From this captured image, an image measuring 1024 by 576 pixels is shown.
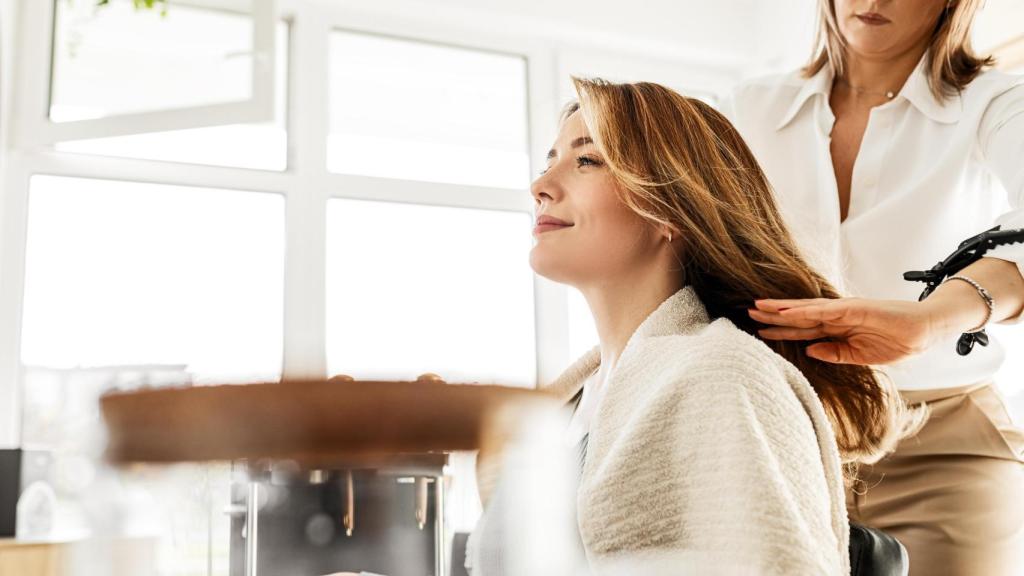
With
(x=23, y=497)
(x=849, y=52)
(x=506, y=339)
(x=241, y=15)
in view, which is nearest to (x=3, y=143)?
(x=241, y=15)

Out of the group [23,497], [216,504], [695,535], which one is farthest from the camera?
[23,497]

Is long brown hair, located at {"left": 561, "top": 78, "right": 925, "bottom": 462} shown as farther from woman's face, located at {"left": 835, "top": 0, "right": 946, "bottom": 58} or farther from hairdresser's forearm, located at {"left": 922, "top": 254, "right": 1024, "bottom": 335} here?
woman's face, located at {"left": 835, "top": 0, "right": 946, "bottom": 58}

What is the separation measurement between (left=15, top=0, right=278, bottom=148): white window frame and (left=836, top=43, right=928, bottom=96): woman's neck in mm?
1691

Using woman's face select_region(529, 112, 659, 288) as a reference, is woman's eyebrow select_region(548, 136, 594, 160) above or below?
above

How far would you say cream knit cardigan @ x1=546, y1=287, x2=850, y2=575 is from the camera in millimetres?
740

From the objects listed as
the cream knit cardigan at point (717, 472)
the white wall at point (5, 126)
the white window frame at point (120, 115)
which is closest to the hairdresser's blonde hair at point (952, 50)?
the cream knit cardigan at point (717, 472)

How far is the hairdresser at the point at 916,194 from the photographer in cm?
137

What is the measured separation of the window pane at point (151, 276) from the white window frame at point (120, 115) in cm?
20

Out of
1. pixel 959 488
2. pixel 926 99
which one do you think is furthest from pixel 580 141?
pixel 959 488

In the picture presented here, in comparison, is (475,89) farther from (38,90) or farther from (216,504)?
(216,504)

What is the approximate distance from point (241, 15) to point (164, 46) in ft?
0.86

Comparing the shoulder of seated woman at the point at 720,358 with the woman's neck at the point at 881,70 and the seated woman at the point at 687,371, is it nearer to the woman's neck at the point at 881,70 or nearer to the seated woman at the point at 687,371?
the seated woman at the point at 687,371

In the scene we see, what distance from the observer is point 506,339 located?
3.31m

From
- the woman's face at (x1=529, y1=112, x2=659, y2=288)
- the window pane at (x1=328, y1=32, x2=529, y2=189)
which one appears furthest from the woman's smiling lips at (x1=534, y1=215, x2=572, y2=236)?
the window pane at (x1=328, y1=32, x2=529, y2=189)
